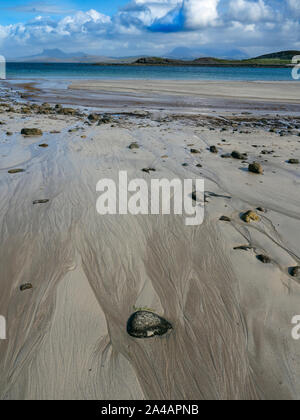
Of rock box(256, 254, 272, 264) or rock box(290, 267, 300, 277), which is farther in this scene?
rock box(256, 254, 272, 264)

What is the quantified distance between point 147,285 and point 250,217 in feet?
7.57

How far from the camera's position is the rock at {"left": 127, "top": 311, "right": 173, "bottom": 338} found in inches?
115

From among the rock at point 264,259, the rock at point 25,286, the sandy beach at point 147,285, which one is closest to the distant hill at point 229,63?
the sandy beach at point 147,285

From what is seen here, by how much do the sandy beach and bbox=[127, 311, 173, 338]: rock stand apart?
7 centimetres

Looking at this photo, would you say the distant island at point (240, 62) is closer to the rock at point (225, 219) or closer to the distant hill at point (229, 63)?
the distant hill at point (229, 63)

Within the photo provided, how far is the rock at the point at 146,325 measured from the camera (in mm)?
2930

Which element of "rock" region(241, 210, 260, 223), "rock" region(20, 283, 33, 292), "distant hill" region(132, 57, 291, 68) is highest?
"distant hill" region(132, 57, 291, 68)

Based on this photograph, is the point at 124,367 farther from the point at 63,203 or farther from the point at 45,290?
the point at 63,203

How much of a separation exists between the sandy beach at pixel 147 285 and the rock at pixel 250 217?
0.21 feet

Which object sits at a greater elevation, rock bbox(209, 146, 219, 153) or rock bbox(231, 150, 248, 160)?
rock bbox(209, 146, 219, 153)

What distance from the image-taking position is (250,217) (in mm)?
4918

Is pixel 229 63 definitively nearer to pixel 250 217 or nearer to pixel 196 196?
pixel 196 196

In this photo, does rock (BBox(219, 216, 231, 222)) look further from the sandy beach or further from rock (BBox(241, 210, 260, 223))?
rock (BBox(241, 210, 260, 223))

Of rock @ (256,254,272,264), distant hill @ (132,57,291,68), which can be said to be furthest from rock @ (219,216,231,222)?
distant hill @ (132,57,291,68)
